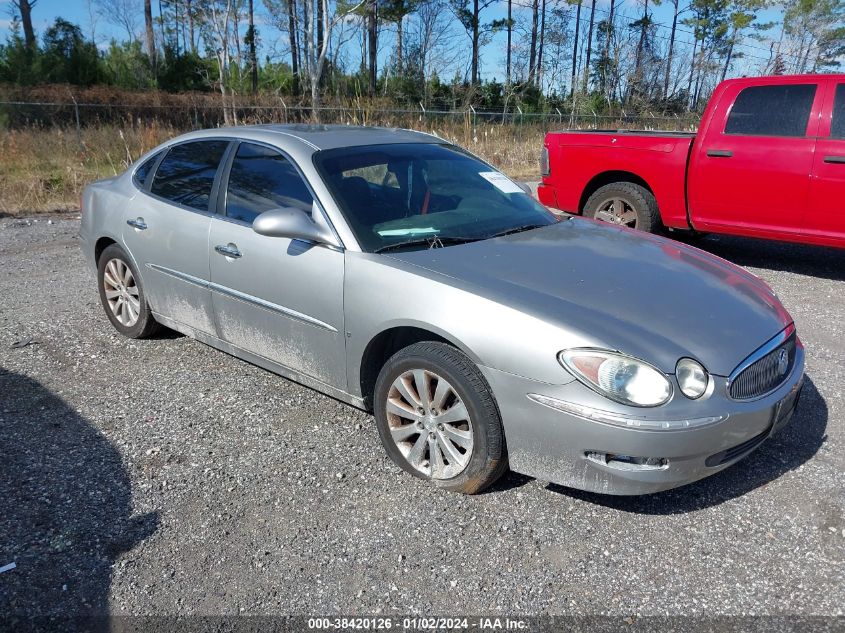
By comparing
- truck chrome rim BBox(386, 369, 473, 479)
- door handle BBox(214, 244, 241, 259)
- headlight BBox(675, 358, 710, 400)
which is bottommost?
truck chrome rim BBox(386, 369, 473, 479)

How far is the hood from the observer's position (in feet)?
9.16

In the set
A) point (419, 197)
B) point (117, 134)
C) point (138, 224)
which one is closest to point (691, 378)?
point (419, 197)

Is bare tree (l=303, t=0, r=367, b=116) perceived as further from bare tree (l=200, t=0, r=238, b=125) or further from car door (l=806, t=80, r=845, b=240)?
car door (l=806, t=80, r=845, b=240)

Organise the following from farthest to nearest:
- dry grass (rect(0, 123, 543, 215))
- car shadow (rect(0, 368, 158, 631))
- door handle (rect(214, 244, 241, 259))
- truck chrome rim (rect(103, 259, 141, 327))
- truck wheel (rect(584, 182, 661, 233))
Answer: dry grass (rect(0, 123, 543, 215))
truck wheel (rect(584, 182, 661, 233))
truck chrome rim (rect(103, 259, 141, 327))
door handle (rect(214, 244, 241, 259))
car shadow (rect(0, 368, 158, 631))

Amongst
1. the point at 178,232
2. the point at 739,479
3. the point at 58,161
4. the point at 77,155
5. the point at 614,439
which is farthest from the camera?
the point at 77,155

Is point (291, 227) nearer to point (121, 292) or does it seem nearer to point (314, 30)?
point (121, 292)

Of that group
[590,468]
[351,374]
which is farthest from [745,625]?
[351,374]

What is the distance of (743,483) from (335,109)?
15987 mm

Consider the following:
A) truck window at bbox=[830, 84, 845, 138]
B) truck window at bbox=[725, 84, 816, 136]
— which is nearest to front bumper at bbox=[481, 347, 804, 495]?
truck window at bbox=[830, 84, 845, 138]

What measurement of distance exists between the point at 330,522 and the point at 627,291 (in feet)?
5.44

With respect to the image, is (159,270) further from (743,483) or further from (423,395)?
(743,483)

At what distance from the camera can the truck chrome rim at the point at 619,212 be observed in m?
7.77

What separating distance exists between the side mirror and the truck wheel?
492 centimetres

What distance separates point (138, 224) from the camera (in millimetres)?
4633
